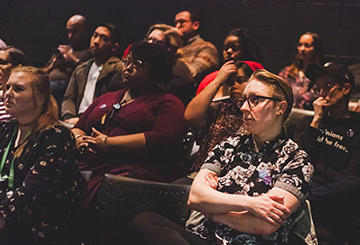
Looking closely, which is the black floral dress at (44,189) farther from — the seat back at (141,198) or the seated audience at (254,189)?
the seated audience at (254,189)

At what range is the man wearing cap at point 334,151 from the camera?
2475mm

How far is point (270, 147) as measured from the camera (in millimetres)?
2023

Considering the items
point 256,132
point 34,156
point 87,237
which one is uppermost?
point 256,132

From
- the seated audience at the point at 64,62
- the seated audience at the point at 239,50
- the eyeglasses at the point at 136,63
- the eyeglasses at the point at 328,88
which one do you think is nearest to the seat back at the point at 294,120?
the eyeglasses at the point at 328,88

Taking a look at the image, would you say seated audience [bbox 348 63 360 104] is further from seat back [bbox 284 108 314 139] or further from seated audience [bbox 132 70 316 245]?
seated audience [bbox 132 70 316 245]

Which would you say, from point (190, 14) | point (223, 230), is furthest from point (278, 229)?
point (190, 14)

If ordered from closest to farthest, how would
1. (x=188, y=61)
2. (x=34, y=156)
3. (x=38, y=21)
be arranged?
(x=34, y=156) → (x=188, y=61) → (x=38, y=21)

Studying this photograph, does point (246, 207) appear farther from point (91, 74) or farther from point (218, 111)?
point (91, 74)

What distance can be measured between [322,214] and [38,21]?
3748mm

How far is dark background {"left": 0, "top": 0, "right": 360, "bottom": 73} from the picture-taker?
4480mm

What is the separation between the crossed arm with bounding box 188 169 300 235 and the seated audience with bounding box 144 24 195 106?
54.8 inches

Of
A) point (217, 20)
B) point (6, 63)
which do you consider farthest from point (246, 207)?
point (217, 20)

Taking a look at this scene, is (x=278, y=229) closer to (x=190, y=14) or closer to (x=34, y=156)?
(x=34, y=156)

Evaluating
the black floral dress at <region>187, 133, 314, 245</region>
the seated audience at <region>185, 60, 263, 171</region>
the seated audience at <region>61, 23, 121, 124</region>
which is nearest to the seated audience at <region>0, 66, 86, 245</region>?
the black floral dress at <region>187, 133, 314, 245</region>
